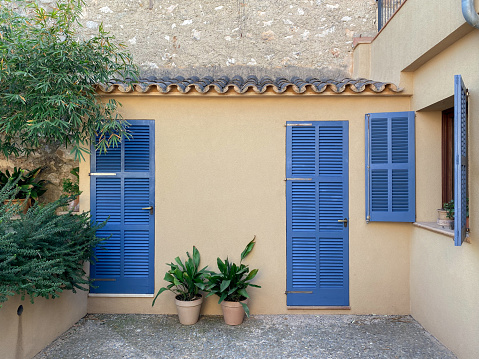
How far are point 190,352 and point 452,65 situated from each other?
384cm

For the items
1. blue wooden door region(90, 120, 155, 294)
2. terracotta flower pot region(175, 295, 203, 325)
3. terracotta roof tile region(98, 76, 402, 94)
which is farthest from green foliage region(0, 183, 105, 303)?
terracotta roof tile region(98, 76, 402, 94)

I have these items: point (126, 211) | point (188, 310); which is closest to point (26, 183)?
point (126, 211)

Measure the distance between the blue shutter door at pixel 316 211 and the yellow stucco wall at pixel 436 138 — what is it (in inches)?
34.2

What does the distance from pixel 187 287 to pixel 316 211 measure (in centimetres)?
183

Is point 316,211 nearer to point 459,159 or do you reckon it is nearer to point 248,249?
point 248,249

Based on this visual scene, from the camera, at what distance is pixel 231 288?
4164mm

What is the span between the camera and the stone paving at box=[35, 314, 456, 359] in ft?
11.6

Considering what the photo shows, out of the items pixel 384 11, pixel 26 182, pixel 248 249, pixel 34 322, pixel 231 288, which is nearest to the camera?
pixel 34 322

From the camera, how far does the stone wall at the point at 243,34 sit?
5684 millimetres

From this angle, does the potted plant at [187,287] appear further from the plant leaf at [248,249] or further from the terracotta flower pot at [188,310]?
the plant leaf at [248,249]

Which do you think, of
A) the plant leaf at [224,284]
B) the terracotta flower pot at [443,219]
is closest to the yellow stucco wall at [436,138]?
the terracotta flower pot at [443,219]

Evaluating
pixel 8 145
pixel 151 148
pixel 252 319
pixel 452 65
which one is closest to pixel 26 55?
pixel 8 145

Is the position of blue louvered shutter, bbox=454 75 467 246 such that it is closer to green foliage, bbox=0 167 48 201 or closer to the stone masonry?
the stone masonry

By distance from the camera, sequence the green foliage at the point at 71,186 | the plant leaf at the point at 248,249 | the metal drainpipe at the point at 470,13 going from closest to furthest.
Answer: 1. the metal drainpipe at the point at 470,13
2. the plant leaf at the point at 248,249
3. the green foliage at the point at 71,186
